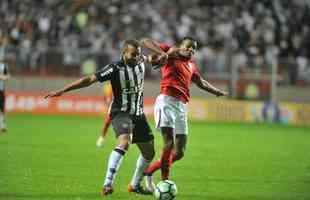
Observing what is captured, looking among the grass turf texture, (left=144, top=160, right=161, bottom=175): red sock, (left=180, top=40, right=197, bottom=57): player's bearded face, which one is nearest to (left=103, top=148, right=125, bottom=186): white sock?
the grass turf texture

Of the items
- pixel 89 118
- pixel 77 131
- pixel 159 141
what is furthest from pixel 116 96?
pixel 89 118

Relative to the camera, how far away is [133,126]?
1118cm

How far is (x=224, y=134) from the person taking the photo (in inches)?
965

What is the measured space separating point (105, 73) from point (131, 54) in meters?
0.47

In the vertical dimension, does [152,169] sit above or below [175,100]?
below

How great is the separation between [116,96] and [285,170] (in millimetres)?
5033

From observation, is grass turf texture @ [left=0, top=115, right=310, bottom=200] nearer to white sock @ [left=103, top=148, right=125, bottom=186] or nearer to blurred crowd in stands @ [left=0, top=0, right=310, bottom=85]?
white sock @ [left=103, top=148, right=125, bottom=186]

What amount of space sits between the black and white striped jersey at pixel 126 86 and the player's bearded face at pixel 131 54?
10cm

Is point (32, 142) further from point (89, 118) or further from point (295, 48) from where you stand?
point (295, 48)

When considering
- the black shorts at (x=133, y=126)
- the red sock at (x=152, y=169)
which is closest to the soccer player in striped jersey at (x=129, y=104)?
the black shorts at (x=133, y=126)

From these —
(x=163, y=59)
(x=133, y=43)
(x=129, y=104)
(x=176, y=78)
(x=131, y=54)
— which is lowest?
(x=129, y=104)

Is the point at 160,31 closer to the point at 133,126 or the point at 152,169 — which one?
the point at 152,169

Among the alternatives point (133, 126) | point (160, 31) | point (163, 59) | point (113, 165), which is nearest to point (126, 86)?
point (133, 126)

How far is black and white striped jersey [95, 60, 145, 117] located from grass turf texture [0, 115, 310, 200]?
1.27 metres
